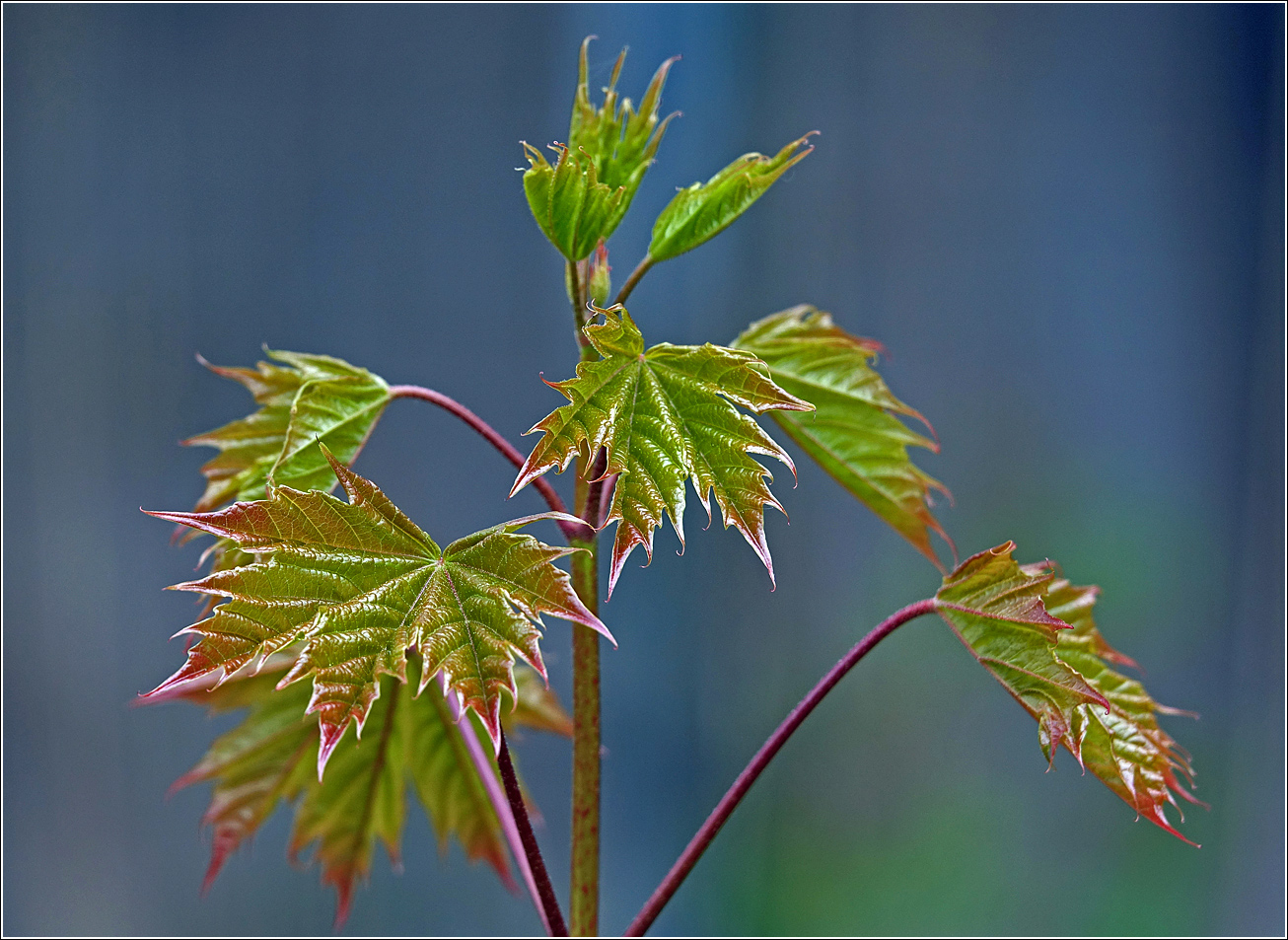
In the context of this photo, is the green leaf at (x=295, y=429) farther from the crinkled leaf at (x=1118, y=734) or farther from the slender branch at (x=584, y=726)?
the crinkled leaf at (x=1118, y=734)

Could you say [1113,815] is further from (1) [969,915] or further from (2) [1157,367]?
(2) [1157,367]

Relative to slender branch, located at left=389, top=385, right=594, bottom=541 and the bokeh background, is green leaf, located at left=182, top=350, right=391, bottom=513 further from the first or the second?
the bokeh background

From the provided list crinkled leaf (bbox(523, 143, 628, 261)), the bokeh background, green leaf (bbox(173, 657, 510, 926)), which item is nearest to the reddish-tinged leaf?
crinkled leaf (bbox(523, 143, 628, 261))

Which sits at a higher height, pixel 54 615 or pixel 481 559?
pixel 481 559

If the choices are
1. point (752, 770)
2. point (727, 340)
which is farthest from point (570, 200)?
point (727, 340)

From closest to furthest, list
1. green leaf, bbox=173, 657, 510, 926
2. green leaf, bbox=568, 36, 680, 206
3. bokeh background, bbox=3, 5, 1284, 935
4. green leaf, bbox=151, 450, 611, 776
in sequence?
green leaf, bbox=151, 450, 611, 776 < green leaf, bbox=568, 36, 680, 206 < green leaf, bbox=173, 657, 510, 926 < bokeh background, bbox=3, 5, 1284, 935

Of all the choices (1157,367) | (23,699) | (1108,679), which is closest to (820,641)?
(1157,367)

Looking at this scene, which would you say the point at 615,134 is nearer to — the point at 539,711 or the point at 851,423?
the point at 851,423
